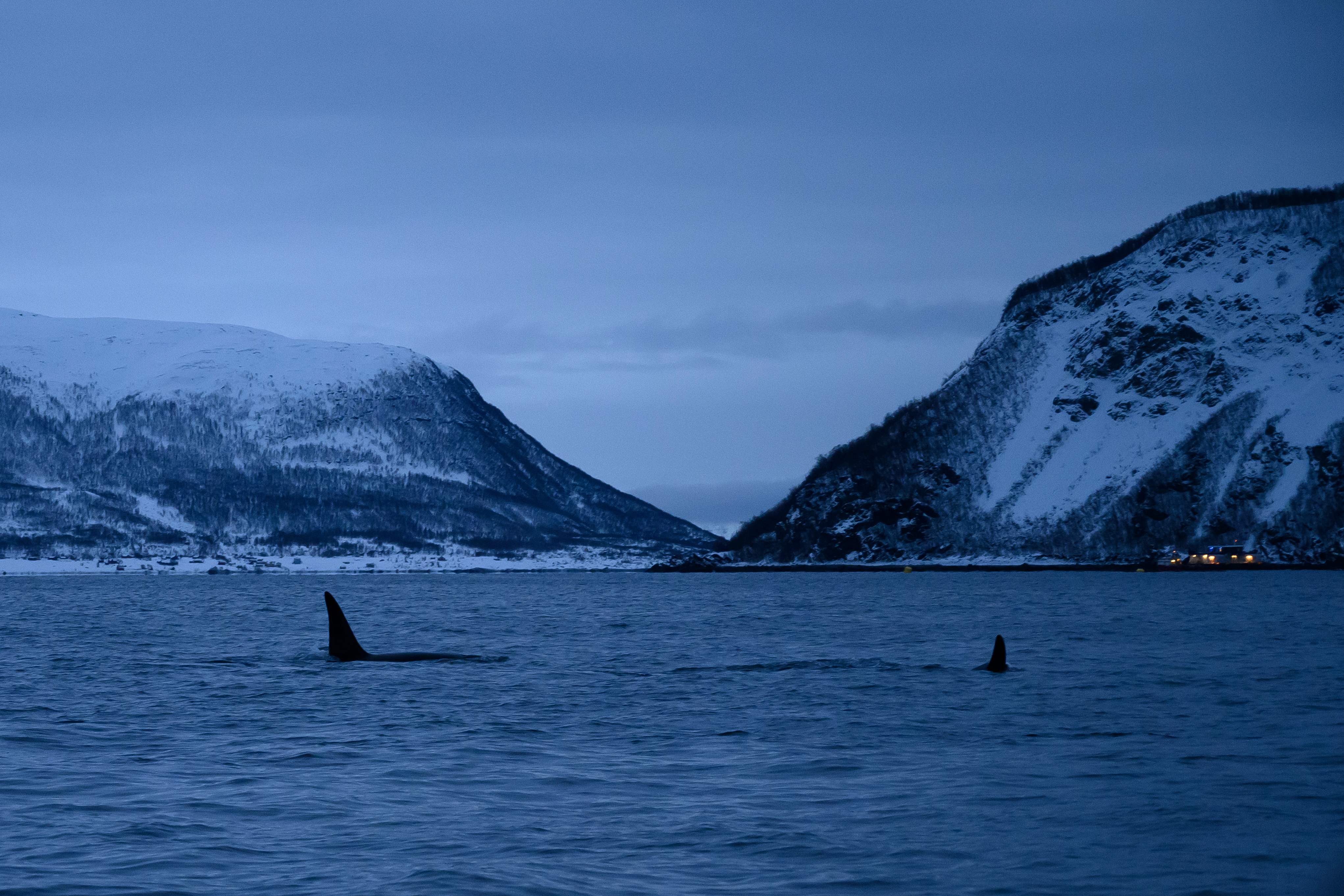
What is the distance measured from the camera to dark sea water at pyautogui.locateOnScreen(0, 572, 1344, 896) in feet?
59.1

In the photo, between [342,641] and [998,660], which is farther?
[342,641]

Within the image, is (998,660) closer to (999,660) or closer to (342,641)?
(999,660)

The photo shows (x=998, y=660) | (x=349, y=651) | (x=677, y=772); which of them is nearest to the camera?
(x=677, y=772)

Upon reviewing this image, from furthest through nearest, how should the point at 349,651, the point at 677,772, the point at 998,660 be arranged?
the point at 349,651, the point at 998,660, the point at 677,772

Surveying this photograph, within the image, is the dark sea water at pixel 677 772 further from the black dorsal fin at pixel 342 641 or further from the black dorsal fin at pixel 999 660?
the black dorsal fin at pixel 342 641

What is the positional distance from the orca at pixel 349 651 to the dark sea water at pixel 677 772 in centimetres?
116

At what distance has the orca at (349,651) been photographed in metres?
51.3

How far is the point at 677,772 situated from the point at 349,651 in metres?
29.4

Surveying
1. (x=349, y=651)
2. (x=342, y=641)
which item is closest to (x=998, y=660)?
(x=349, y=651)

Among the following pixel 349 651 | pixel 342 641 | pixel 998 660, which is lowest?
pixel 349 651

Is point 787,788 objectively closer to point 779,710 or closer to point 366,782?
point 366,782

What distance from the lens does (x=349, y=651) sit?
5278cm

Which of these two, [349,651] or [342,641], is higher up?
[342,641]

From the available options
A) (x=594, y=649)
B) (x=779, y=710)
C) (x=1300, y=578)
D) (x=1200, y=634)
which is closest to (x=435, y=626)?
(x=594, y=649)
